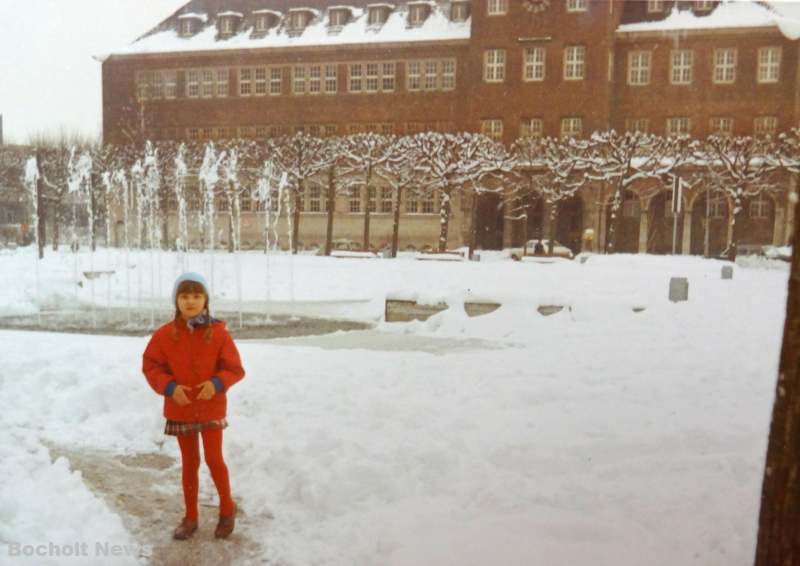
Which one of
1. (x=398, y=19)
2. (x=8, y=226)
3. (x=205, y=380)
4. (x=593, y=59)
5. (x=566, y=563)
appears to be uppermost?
(x=398, y=19)

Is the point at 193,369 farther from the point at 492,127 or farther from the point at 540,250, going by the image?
the point at 492,127

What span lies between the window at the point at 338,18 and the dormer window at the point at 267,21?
10.3 feet

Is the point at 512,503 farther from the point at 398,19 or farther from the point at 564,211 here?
the point at 398,19

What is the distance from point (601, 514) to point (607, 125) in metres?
20.4

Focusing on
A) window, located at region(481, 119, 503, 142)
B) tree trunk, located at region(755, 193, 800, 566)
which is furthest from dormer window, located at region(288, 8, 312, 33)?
tree trunk, located at region(755, 193, 800, 566)

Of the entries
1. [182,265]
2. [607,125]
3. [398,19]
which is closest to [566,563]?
[182,265]

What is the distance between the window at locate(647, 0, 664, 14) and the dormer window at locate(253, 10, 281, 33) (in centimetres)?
813

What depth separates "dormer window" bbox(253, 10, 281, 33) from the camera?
55.7 feet

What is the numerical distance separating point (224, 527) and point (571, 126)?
2252cm

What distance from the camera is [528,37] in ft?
74.6

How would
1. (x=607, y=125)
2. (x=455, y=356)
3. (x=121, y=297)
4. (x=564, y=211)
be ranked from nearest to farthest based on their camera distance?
(x=455, y=356) < (x=121, y=297) < (x=564, y=211) < (x=607, y=125)

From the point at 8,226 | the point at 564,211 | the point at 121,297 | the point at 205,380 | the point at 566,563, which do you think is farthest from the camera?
the point at 564,211

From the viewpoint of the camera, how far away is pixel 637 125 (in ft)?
62.8

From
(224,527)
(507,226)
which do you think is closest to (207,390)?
A: (224,527)
